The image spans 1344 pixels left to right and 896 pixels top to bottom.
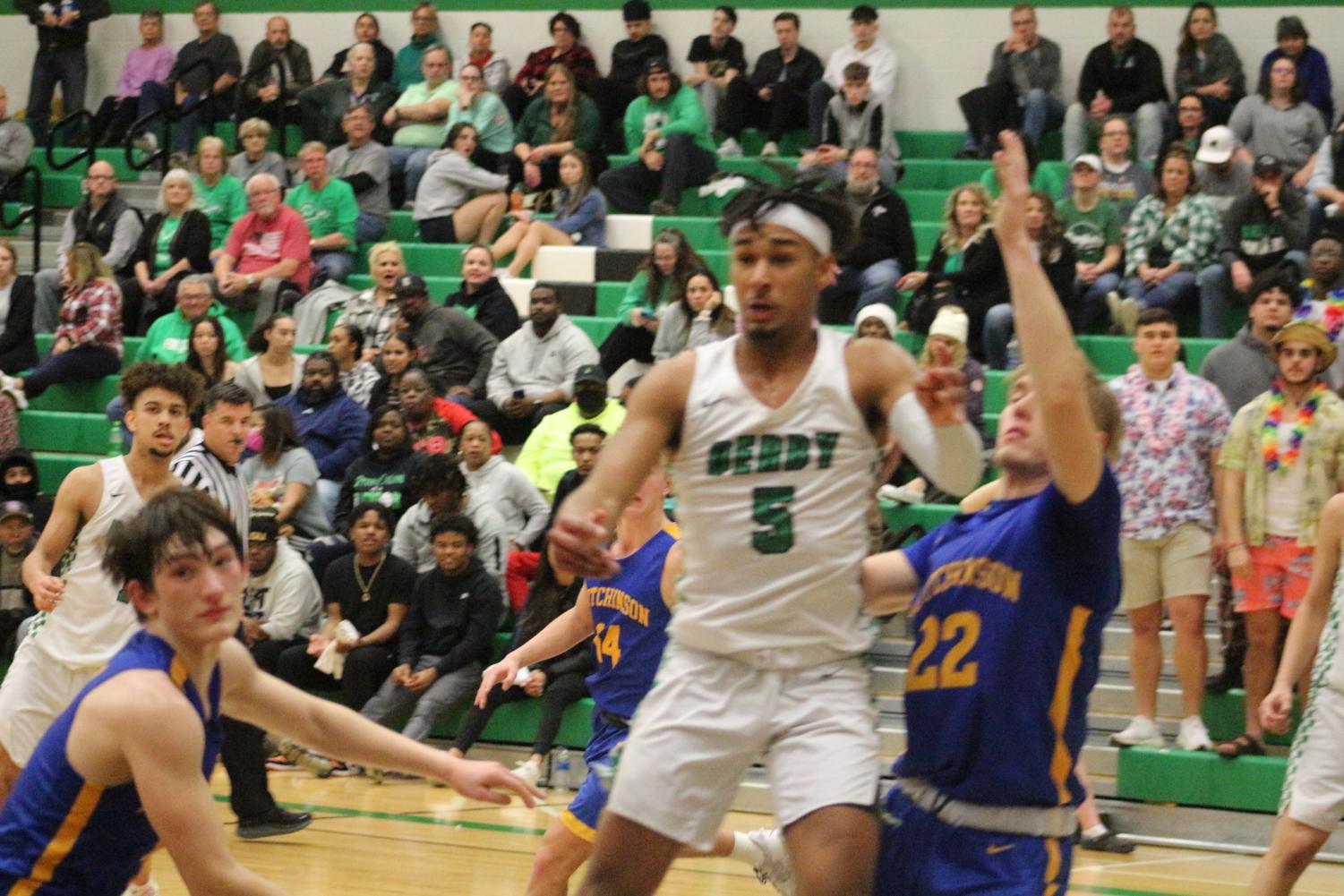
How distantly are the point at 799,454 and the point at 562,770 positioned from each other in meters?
6.09

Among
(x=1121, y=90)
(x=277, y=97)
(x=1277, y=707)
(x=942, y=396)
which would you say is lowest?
(x=1277, y=707)

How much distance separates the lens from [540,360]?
1184 cm

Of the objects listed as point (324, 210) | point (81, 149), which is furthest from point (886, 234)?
point (81, 149)

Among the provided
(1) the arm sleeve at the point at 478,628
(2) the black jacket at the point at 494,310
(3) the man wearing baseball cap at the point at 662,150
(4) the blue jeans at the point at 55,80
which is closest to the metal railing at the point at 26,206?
(4) the blue jeans at the point at 55,80

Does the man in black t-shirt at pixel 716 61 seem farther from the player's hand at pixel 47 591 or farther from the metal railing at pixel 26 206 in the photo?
the player's hand at pixel 47 591

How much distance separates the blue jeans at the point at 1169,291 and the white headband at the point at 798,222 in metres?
7.69

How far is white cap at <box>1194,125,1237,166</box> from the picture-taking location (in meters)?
11.7

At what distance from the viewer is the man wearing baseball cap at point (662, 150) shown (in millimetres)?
14156

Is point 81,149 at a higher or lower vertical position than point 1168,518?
higher

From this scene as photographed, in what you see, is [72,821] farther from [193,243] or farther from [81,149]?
[81,149]

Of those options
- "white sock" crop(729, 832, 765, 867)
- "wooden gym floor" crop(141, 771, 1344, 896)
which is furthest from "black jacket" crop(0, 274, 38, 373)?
"white sock" crop(729, 832, 765, 867)

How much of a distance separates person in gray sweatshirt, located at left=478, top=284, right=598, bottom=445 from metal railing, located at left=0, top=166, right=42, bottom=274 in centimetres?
517

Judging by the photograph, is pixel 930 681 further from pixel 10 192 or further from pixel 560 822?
pixel 10 192

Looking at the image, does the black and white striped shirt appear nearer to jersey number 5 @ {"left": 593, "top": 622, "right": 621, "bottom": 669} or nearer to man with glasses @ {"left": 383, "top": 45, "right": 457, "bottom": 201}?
jersey number 5 @ {"left": 593, "top": 622, "right": 621, "bottom": 669}
